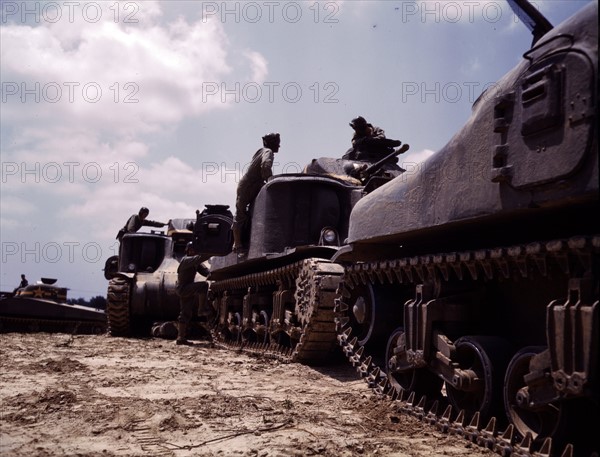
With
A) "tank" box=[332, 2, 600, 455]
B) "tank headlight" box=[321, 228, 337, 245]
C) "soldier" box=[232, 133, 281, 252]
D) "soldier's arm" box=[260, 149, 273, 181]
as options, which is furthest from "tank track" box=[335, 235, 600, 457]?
"soldier" box=[232, 133, 281, 252]

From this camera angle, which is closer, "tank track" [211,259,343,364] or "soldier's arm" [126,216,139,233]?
"tank track" [211,259,343,364]

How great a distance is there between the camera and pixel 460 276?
445cm

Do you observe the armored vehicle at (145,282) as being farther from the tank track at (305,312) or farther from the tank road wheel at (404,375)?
the tank road wheel at (404,375)

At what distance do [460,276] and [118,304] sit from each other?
10.6 meters

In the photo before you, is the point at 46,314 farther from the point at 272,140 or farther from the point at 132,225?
the point at 272,140

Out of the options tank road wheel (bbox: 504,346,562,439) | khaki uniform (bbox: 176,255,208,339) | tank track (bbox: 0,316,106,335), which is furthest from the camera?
tank track (bbox: 0,316,106,335)

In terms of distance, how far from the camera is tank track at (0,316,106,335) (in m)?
16.4

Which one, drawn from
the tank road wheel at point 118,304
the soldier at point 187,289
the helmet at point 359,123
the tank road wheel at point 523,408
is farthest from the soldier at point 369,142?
the tank road wheel at point 523,408

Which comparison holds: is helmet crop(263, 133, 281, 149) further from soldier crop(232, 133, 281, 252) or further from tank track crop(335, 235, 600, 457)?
tank track crop(335, 235, 600, 457)

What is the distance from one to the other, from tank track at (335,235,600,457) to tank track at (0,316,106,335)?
1252cm

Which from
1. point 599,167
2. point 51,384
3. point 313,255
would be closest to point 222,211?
point 313,255

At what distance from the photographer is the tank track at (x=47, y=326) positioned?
644 inches

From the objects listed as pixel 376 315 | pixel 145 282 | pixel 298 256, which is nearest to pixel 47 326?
pixel 145 282

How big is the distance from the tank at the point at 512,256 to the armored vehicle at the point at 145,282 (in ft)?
29.5
